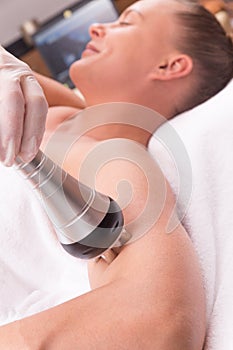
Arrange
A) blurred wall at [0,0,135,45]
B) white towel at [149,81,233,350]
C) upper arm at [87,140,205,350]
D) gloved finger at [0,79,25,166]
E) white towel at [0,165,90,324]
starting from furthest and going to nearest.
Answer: blurred wall at [0,0,135,45] → white towel at [0,165,90,324] → white towel at [149,81,233,350] → upper arm at [87,140,205,350] → gloved finger at [0,79,25,166]

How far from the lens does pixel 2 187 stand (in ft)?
3.78

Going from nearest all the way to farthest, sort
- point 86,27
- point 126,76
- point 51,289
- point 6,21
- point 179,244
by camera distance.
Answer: point 179,244 → point 51,289 → point 126,76 → point 86,27 → point 6,21

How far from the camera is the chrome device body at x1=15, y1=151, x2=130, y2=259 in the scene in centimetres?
72

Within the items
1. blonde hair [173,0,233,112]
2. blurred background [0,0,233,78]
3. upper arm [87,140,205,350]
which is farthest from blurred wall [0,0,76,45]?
upper arm [87,140,205,350]

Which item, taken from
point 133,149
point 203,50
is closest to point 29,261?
point 133,149

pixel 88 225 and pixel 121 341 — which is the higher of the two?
pixel 88 225

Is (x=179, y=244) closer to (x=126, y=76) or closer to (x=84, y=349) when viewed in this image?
(x=84, y=349)

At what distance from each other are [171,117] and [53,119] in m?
0.30

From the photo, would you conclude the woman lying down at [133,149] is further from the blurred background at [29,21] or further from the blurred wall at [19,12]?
the blurred wall at [19,12]

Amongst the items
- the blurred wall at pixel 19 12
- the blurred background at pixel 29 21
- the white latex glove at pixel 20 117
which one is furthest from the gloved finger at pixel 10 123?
the blurred wall at pixel 19 12

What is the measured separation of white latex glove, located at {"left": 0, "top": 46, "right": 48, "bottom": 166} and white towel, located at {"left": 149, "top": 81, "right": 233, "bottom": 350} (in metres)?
0.41

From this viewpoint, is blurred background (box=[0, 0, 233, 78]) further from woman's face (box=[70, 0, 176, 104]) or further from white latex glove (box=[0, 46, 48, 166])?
white latex glove (box=[0, 46, 48, 166])

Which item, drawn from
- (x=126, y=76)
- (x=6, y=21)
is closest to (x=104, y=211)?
(x=126, y=76)

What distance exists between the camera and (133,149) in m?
1.13
